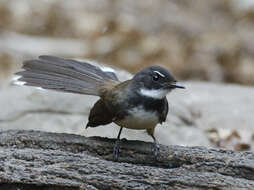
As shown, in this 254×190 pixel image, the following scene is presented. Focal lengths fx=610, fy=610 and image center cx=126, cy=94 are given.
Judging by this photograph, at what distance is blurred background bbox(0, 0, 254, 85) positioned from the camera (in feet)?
41.4

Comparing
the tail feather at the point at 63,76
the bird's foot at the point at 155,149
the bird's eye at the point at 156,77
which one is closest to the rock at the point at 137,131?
the tail feather at the point at 63,76

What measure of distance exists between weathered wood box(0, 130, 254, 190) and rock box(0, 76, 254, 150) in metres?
1.85

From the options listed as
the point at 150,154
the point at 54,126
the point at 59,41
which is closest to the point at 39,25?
the point at 59,41

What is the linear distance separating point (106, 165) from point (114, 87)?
1.03 metres

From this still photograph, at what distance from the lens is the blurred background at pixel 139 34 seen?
12.6m

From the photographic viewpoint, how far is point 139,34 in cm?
1312

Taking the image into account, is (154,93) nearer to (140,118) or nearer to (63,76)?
(140,118)

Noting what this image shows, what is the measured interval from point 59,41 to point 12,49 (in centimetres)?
110

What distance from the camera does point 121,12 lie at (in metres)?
13.6

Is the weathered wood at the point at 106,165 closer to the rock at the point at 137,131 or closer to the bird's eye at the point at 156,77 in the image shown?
the bird's eye at the point at 156,77

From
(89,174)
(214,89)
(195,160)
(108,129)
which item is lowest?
(89,174)

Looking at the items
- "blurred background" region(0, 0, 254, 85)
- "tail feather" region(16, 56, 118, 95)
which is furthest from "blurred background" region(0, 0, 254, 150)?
"tail feather" region(16, 56, 118, 95)

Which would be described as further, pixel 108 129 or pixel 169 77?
pixel 108 129

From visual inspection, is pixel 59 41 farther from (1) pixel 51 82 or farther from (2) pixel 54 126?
(1) pixel 51 82
